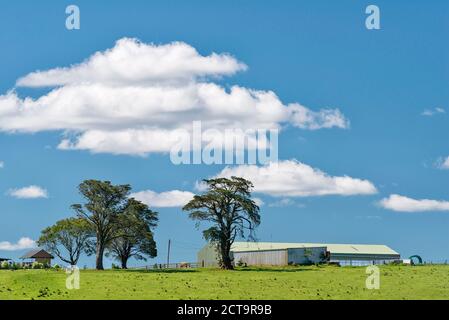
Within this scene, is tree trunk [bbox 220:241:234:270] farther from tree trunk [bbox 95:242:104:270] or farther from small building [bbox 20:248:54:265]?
small building [bbox 20:248:54:265]

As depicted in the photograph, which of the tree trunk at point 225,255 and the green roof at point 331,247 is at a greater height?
the green roof at point 331,247

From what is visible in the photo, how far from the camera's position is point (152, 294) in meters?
49.1

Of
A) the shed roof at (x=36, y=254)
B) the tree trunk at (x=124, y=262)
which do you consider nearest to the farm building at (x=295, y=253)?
the tree trunk at (x=124, y=262)

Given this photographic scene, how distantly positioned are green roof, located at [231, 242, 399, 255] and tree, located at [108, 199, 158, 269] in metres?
28.7

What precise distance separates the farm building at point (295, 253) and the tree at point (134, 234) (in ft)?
43.5

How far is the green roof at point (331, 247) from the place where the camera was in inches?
5458

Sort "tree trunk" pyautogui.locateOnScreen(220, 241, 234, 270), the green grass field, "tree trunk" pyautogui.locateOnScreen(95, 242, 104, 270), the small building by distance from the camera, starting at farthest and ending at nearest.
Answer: the small building
"tree trunk" pyautogui.locateOnScreen(95, 242, 104, 270)
"tree trunk" pyautogui.locateOnScreen(220, 241, 234, 270)
the green grass field

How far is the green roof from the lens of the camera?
139 m

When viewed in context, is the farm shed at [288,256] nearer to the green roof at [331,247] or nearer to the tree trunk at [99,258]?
the green roof at [331,247]

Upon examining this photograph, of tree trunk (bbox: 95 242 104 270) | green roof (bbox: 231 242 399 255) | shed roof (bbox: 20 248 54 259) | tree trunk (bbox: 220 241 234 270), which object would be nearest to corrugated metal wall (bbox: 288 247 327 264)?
green roof (bbox: 231 242 399 255)

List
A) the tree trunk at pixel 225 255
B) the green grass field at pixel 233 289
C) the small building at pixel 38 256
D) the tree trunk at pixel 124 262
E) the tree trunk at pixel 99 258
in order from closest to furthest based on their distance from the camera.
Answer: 1. the green grass field at pixel 233 289
2. the tree trunk at pixel 225 255
3. the tree trunk at pixel 99 258
4. the tree trunk at pixel 124 262
5. the small building at pixel 38 256

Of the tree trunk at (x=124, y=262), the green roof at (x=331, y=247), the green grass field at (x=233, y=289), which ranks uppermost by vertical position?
the green roof at (x=331, y=247)

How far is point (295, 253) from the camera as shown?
12025 cm

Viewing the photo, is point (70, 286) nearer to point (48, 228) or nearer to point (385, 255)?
point (48, 228)
